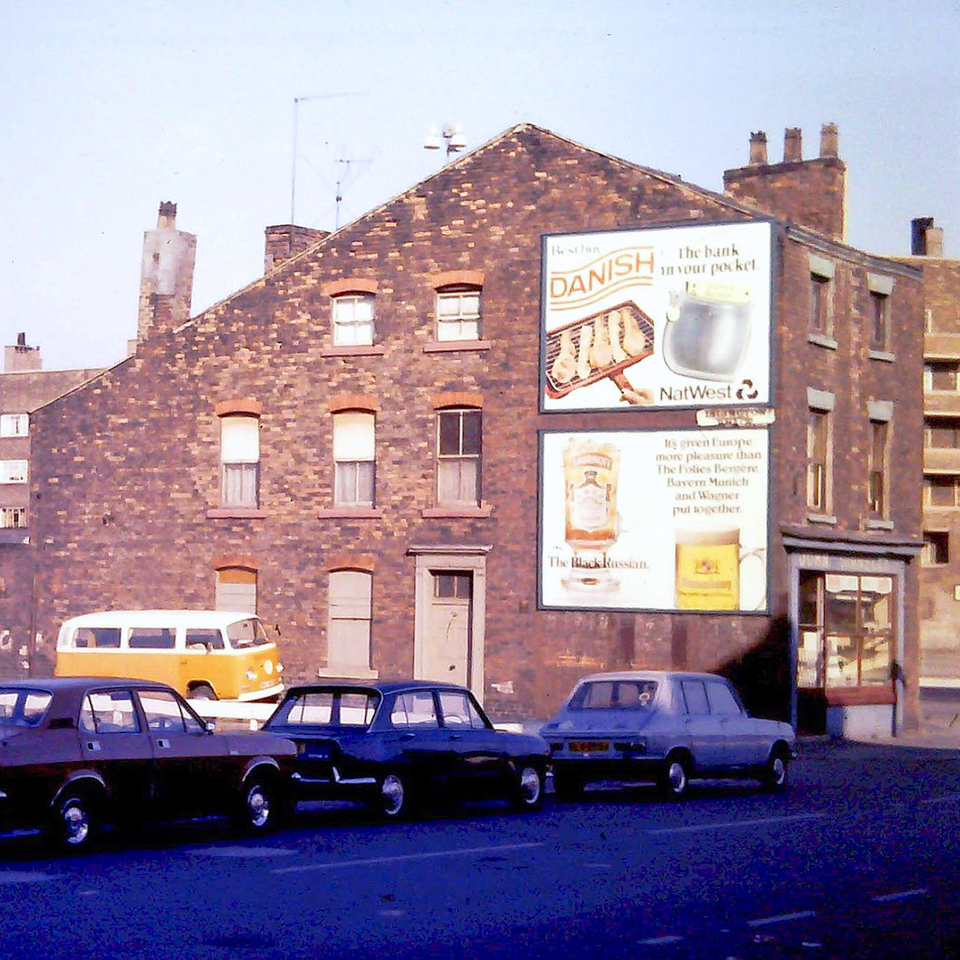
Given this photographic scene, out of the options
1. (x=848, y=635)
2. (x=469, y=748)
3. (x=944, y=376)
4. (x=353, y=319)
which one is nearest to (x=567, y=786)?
(x=469, y=748)

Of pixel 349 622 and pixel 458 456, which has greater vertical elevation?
pixel 458 456

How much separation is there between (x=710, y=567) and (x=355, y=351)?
8.73m

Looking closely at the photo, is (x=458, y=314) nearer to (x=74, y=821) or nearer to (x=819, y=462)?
(x=819, y=462)

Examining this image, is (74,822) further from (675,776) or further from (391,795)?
(675,776)

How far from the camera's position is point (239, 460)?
38.8 metres

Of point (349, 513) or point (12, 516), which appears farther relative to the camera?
point (12, 516)

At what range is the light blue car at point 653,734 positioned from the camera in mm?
22188

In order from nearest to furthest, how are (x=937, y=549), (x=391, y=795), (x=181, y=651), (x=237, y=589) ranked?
(x=391, y=795) < (x=181, y=651) < (x=237, y=589) < (x=937, y=549)

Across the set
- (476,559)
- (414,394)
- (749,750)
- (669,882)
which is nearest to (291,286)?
(414,394)

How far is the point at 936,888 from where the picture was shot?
13.8 meters

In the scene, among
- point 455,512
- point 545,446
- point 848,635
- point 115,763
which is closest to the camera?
point 115,763

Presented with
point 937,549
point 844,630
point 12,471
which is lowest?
point 844,630

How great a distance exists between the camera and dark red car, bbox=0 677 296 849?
14.9 meters

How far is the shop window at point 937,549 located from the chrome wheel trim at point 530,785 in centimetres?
5535
